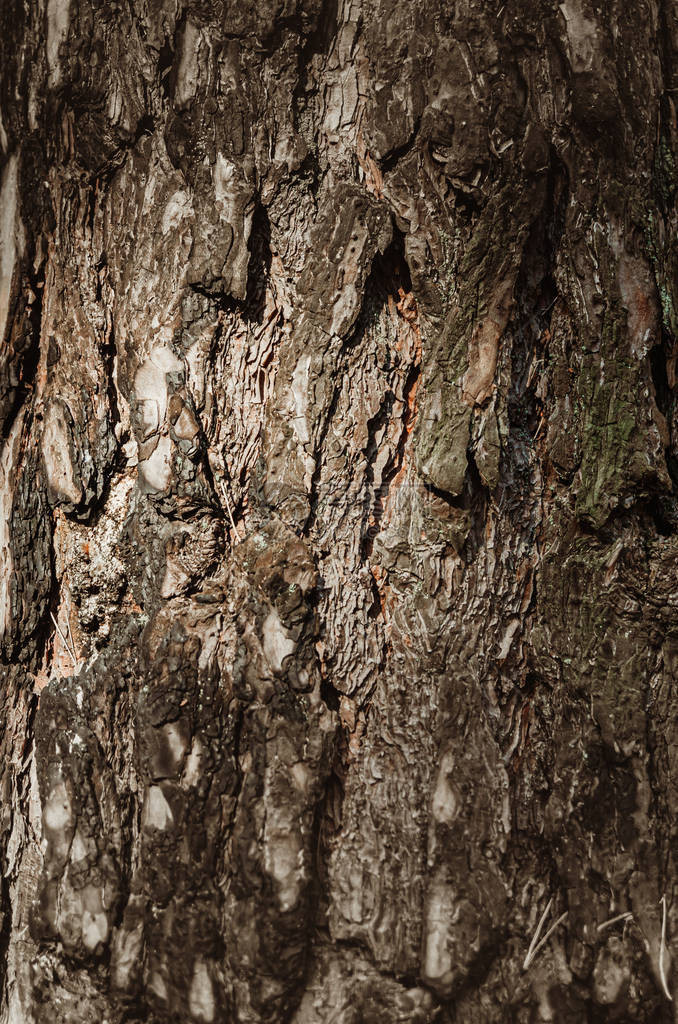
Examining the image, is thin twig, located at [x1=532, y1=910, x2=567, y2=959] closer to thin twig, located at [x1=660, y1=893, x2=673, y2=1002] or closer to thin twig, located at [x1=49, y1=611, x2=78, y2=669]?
thin twig, located at [x1=660, y1=893, x2=673, y2=1002]

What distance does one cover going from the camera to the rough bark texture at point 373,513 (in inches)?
40.1

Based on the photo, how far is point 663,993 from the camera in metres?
1.04

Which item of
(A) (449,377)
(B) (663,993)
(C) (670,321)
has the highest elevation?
(C) (670,321)

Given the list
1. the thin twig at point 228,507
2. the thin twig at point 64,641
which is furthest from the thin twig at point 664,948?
the thin twig at point 64,641

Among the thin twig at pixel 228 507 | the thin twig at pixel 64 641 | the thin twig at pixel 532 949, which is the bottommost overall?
the thin twig at pixel 532 949

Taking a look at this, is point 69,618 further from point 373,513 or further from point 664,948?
point 664,948

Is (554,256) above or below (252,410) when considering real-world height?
above

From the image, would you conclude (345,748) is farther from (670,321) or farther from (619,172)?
(619,172)

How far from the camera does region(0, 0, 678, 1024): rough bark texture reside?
1018mm

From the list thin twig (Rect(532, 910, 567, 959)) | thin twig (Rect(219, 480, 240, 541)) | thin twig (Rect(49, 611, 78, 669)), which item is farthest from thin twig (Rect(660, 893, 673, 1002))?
thin twig (Rect(49, 611, 78, 669))

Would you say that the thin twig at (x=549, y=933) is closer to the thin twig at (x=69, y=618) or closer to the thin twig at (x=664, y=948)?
the thin twig at (x=664, y=948)

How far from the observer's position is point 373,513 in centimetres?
105

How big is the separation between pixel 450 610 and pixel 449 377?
0.32m

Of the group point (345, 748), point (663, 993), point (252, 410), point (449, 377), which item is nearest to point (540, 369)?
point (449, 377)
